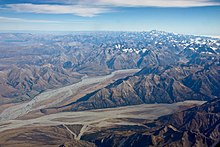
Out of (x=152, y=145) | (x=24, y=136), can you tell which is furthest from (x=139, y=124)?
(x=24, y=136)

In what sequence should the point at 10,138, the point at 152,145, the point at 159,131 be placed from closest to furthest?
1. the point at 152,145
2. the point at 159,131
3. the point at 10,138

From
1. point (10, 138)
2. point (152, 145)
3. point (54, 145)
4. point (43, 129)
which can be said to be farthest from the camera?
point (43, 129)

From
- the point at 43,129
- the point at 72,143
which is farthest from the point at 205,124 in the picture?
the point at 43,129

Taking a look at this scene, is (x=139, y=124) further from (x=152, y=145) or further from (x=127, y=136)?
(x=152, y=145)

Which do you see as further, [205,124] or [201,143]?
[205,124]

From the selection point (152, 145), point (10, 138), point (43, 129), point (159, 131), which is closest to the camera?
point (152, 145)

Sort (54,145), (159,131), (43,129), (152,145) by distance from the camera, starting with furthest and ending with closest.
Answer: (43,129) < (54,145) < (159,131) < (152,145)

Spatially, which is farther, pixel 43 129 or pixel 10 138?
pixel 43 129

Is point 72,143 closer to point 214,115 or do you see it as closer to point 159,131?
point 159,131
